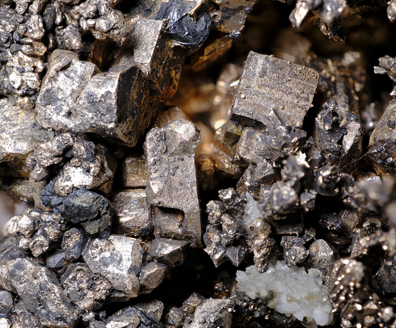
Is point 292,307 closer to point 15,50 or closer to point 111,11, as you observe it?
point 111,11

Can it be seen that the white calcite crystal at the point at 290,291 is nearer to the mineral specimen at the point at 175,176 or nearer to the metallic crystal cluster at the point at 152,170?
the metallic crystal cluster at the point at 152,170

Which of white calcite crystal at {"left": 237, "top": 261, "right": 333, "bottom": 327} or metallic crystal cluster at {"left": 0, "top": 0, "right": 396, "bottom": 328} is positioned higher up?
metallic crystal cluster at {"left": 0, "top": 0, "right": 396, "bottom": 328}

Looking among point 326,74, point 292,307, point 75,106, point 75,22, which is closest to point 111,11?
point 75,22

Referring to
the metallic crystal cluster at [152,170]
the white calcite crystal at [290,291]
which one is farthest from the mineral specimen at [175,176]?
the white calcite crystal at [290,291]

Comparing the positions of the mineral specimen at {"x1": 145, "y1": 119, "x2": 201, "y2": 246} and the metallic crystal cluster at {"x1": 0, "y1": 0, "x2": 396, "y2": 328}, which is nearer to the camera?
the metallic crystal cluster at {"x1": 0, "y1": 0, "x2": 396, "y2": 328}

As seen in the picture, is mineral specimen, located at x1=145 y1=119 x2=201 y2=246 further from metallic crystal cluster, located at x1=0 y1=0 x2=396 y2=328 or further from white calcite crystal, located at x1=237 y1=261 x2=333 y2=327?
white calcite crystal, located at x1=237 y1=261 x2=333 y2=327

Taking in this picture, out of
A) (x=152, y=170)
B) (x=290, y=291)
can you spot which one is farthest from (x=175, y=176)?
(x=290, y=291)

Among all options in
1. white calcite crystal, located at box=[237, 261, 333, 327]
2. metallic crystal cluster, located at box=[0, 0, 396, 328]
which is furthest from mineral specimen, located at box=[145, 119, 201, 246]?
white calcite crystal, located at box=[237, 261, 333, 327]
